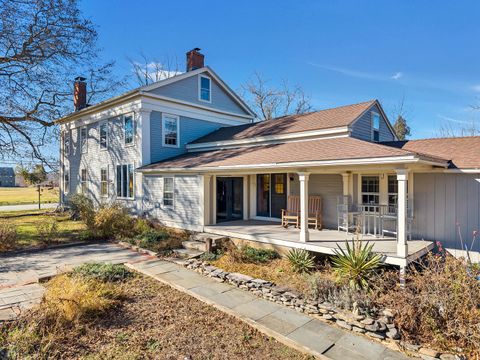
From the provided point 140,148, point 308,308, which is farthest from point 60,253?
point 308,308

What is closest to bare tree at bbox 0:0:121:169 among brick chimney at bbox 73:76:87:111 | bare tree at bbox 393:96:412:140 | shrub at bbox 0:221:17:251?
brick chimney at bbox 73:76:87:111

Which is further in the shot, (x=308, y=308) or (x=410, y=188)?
(x=410, y=188)

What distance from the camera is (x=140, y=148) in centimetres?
1410

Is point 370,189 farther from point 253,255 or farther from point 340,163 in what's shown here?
point 253,255

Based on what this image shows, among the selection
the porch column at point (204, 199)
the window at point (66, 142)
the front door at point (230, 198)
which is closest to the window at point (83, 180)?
the window at point (66, 142)

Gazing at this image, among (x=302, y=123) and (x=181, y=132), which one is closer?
(x=302, y=123)

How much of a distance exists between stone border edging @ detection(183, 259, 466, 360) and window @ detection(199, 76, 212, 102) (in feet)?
39.6

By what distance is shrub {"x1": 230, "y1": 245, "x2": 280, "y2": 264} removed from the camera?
8.17 meters

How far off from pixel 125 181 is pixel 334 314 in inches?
523

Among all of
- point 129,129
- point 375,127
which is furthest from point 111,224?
point 375,127

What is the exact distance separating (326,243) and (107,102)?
1393 centimetres

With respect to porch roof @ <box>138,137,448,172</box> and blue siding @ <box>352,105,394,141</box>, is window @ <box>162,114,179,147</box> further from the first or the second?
blue siding @ <box>352,105,394,141</box>

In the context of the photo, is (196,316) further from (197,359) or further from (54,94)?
(54,94)

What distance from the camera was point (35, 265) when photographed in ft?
26.3
